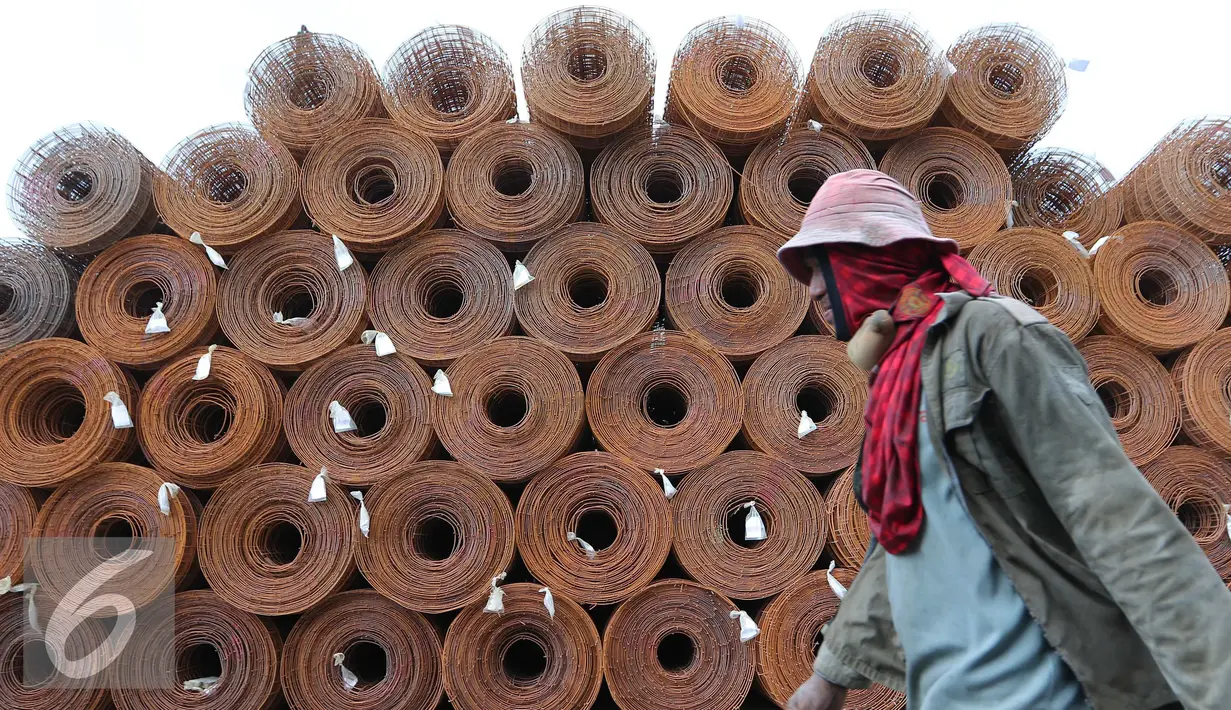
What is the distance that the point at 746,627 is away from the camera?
8.52ft

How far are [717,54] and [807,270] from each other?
77.0 inches

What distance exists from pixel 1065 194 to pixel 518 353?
2583 mm

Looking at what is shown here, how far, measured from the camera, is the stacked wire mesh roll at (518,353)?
2.68 meters

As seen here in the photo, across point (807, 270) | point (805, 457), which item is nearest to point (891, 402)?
point (807, 270)

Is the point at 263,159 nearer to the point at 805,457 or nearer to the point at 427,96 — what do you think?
the point at 427,96

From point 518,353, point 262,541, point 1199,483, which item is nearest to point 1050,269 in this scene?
point 1199,483

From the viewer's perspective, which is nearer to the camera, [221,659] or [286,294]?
[221,659]

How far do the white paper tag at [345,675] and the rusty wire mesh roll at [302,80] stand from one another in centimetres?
197

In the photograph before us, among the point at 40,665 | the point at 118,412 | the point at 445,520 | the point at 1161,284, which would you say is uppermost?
the point at 1161,284

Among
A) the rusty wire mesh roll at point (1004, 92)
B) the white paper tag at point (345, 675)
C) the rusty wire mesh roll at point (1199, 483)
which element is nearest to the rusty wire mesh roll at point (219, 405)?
the white paper tag at point (345, 675)

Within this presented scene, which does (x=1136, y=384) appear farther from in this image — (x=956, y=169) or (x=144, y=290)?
(x=144, y=290)

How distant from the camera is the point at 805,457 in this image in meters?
2.80

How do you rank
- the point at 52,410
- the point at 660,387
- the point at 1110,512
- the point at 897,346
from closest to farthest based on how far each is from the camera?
the point at 1110,512 < the point at 897,346 < the point at 660,387 < the point at 52,410

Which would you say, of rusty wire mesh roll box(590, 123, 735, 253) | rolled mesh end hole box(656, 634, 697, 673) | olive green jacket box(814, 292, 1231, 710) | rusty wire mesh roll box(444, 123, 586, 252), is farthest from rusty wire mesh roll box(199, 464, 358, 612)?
olive green jacket box(814, 292, 1231, 710)
